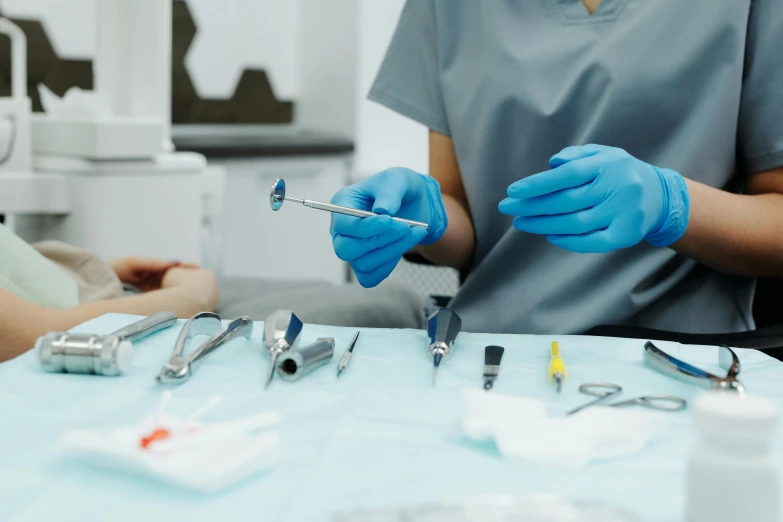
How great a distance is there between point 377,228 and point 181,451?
43cm

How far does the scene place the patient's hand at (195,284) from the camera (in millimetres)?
1144

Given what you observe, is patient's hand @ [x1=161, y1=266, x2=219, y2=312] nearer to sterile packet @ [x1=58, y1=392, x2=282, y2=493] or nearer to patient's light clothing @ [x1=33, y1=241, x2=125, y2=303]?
patient's light clothing @ [x1=33, y1=241, x2=125, y2=303]

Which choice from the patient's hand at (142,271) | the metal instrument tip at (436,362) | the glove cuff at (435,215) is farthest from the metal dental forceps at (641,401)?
the patient's hand at (142,271)

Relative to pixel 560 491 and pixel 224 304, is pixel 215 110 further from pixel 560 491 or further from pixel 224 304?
pixel 560 491

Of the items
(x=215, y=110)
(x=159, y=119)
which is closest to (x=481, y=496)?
(x=159, y=119)

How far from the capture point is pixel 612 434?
52 cm

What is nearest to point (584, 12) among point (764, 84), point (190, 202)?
point (764, 84)

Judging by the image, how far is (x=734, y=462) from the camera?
0.38 metres

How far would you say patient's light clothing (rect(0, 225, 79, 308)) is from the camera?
99 centimetres

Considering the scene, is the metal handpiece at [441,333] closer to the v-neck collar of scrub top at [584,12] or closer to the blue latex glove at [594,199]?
the blue latex glove at [594,199]

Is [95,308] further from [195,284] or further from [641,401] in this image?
[641,401]

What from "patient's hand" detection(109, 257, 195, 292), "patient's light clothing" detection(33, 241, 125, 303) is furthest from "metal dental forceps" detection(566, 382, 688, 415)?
"patient's hand" detection(109, 257, 195, 292)

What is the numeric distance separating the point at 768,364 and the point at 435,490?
40 centimetres

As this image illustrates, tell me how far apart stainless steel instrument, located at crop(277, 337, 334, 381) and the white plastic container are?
1.09 ft
